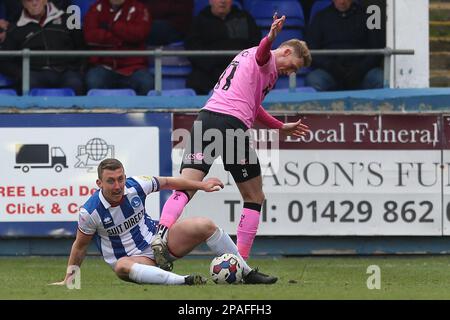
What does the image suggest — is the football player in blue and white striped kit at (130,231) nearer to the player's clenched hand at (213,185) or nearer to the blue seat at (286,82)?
the player's clenched hand at (213,185)

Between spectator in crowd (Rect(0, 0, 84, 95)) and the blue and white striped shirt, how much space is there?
5960 mm

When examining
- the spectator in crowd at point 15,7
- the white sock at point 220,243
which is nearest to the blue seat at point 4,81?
the spectator in crowd at point 15,7

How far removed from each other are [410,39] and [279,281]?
19.4 ft

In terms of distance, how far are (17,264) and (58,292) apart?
4.76 m

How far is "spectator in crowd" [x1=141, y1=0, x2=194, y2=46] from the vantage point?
16797 millimetres

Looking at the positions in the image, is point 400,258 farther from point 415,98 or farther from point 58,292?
point 58,292

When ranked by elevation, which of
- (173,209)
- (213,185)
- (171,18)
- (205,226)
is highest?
(171,18)

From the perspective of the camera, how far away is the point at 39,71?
15.6 m

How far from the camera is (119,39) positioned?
1580 cm

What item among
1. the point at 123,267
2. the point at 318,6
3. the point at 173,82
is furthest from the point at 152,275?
the point at 318,6

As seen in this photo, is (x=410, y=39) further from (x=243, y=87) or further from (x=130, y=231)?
(x=130, y=231)

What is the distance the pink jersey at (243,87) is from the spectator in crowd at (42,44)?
5.12 meters

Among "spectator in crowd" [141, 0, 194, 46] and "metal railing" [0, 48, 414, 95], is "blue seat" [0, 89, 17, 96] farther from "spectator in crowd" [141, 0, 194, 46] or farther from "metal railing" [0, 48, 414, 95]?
"spectator in crowd" [141, 0, 194, 46]
